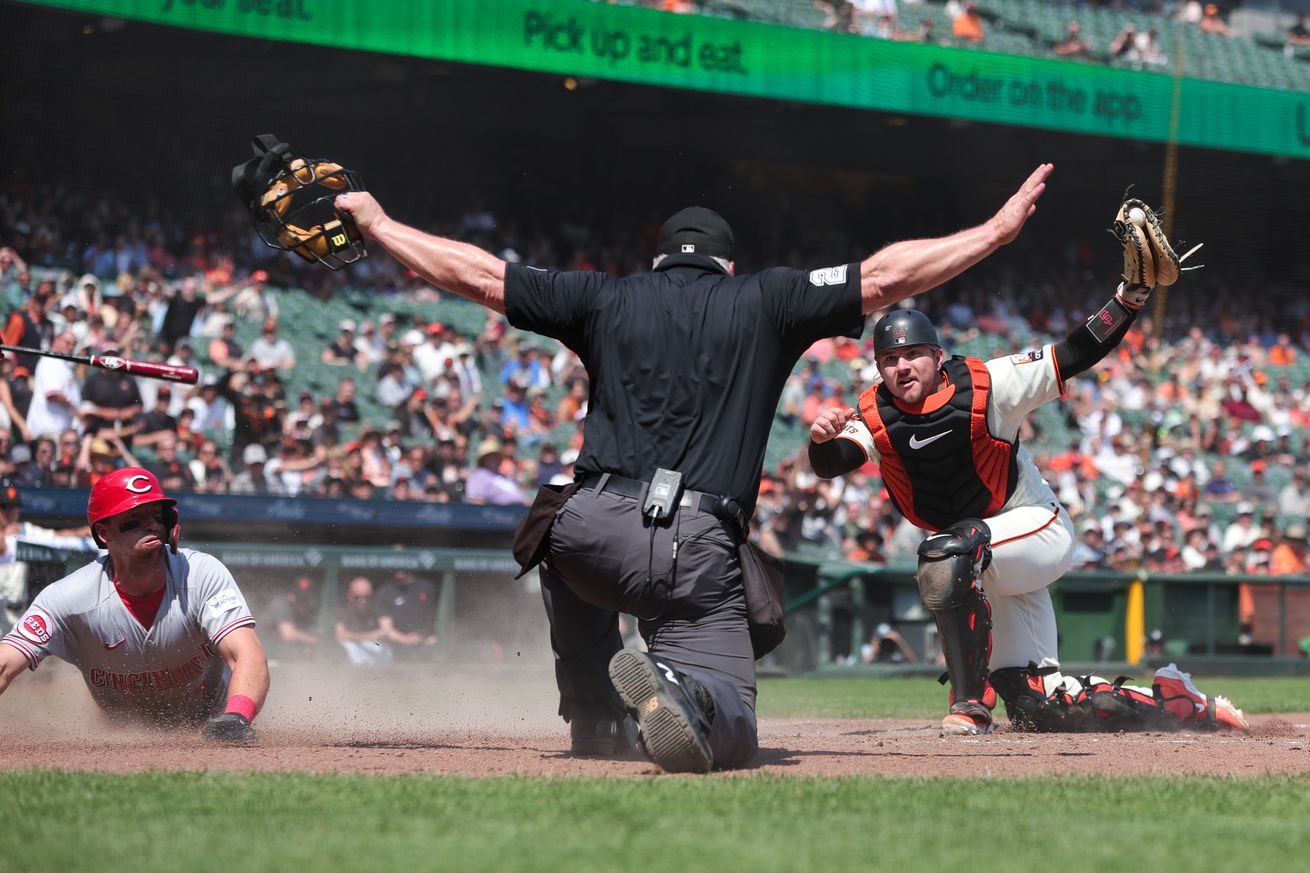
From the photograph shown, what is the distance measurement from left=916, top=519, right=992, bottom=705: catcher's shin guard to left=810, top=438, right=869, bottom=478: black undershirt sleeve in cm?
44

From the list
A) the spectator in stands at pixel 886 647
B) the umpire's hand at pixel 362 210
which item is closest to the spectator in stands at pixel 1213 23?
the spectator in stands at pixel 886 647

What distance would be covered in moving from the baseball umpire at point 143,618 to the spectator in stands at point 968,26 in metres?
18.5

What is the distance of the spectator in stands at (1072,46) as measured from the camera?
76.2 feet

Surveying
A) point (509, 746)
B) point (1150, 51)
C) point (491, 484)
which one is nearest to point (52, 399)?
point (491, 484)

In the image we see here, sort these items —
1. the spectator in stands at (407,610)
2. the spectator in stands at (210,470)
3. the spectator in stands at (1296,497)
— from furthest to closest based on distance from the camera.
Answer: the spectator in stands at (1296,497), the spectator in stands at (210,470), the spectator in stands at (407,610)

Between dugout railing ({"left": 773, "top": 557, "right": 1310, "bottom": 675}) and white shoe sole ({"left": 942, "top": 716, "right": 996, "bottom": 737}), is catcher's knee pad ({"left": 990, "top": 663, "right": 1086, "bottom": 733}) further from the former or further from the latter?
dugout railing ({"left": 773, "top": 557, "right": 1310, "bottom": 675})

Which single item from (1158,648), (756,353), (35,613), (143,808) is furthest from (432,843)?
(1158,648)

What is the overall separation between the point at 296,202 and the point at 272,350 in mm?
10919

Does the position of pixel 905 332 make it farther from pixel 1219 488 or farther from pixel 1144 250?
pixel 1219 488

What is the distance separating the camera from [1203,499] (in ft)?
63.8

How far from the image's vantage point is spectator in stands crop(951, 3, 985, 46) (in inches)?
894

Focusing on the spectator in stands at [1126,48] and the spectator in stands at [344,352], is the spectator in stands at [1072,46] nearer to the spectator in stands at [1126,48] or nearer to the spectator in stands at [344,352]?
the spectator in stands at [1126,48]

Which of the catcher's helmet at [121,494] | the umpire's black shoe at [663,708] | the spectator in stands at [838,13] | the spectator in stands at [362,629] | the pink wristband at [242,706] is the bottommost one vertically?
the spectator in stands at [362,629]

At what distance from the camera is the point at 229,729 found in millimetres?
5809
